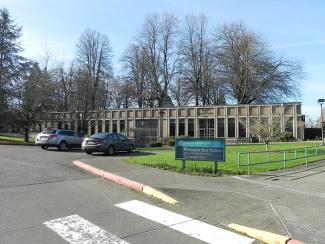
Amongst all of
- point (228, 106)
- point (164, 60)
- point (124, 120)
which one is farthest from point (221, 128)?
point (164, 60)

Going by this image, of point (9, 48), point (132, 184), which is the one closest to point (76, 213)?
point (132, 184)

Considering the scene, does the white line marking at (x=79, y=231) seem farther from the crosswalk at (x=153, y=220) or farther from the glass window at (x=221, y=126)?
the glass window at (x=221, y=126)

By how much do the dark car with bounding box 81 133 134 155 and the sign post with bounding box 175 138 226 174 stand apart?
34.0 feet

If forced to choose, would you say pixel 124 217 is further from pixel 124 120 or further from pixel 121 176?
pixel 124 120

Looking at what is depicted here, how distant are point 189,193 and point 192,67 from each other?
2377 inches

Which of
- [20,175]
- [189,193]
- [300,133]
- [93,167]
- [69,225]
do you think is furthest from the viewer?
[300,133]

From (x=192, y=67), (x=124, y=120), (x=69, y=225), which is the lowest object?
(x=69, y=225)

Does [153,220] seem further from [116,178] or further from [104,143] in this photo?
[104,143]

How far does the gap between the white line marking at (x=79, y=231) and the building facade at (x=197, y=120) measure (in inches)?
1626

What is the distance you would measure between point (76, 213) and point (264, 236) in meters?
3.87

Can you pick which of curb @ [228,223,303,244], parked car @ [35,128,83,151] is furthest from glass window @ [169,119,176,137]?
curb @ [228,223,303,244]

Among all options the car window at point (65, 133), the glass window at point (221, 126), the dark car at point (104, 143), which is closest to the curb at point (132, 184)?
the dark car at point (104, 143)

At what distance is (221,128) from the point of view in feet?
187

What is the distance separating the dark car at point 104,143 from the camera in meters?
25.3
